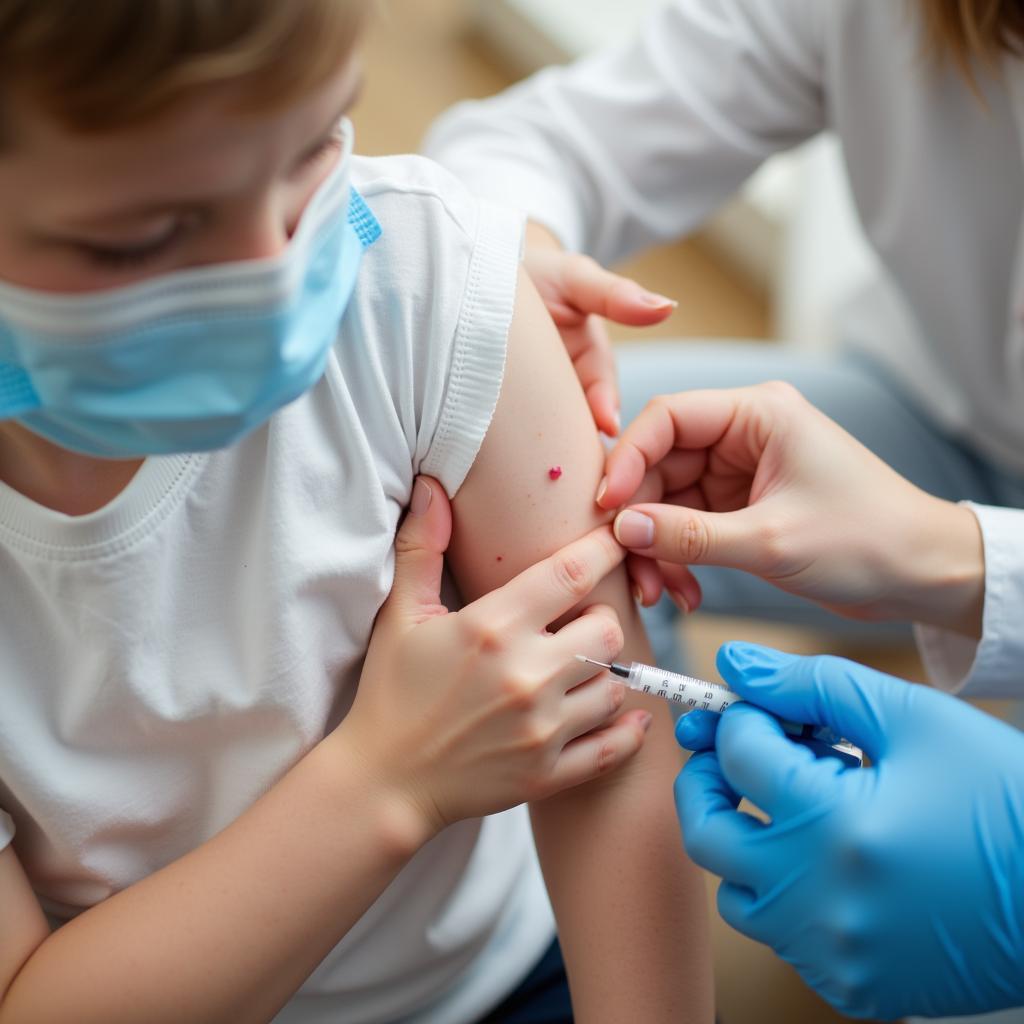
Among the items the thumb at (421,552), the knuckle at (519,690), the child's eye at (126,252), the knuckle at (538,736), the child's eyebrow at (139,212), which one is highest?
the child's eyebrow at (139,212)

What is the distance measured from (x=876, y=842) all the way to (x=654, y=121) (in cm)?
96

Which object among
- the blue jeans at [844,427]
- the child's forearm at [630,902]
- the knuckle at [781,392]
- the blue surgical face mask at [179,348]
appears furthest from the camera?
the blue jeans at [844,427]

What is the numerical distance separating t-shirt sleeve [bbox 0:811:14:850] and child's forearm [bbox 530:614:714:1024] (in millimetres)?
433

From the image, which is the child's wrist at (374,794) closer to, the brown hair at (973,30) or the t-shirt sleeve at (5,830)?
the t-shirt sleeve at (5,830)

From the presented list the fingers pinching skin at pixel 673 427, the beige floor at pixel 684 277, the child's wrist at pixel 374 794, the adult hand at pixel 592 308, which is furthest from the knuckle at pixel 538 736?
the beige floor at pixel 684 277

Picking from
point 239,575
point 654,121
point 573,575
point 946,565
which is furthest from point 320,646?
point 654,121

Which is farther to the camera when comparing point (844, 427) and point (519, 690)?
point (844, 427)

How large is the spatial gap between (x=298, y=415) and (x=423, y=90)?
2.53 m

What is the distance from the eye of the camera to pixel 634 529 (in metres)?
0.93

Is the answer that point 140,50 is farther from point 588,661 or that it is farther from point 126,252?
point 588,661

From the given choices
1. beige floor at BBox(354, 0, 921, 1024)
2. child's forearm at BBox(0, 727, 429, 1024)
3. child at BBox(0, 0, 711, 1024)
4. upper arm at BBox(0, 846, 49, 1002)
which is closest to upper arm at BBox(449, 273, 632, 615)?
child at BBox(0, 0, 711, 1024)

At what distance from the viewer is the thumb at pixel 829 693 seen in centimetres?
87

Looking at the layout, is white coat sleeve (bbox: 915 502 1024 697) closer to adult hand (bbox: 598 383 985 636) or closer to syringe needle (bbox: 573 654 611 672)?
adult hand (bbox: 598 383 985 636)

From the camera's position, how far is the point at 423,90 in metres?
3.11
